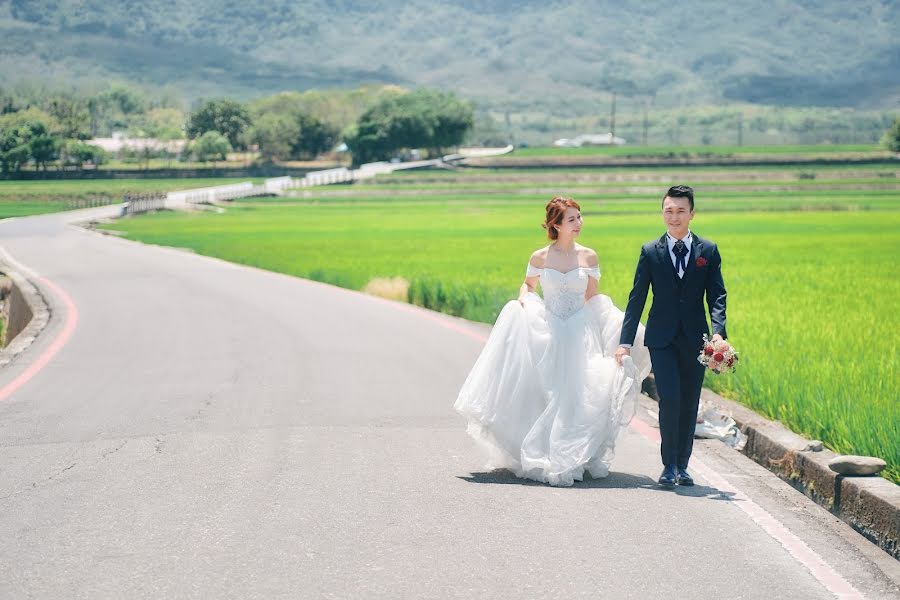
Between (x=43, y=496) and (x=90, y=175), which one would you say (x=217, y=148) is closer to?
(x=90, y=175)

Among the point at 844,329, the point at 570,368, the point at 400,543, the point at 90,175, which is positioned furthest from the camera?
the point at 90,175

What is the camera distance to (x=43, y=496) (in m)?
8.38

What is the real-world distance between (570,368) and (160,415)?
13.6 feet

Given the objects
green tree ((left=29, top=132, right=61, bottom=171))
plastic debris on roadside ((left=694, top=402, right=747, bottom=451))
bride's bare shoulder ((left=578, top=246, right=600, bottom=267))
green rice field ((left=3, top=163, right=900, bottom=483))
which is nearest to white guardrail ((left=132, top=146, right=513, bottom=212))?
green rice field ((left=3, top=163, right=900, bottom=483))

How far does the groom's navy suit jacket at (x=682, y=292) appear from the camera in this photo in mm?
8703

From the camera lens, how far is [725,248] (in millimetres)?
40594

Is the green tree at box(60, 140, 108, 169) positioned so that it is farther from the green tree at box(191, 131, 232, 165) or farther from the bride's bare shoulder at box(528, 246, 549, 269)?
the bride's bare shoulder at box(528, 246, 549, 269)

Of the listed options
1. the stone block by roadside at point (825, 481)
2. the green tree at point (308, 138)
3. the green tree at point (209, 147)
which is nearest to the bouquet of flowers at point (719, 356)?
the stone block by roadside at point (825, 481)

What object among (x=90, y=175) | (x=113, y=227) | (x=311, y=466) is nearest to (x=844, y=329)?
(x=311, y=466)

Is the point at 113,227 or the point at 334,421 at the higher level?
the point at 334,421

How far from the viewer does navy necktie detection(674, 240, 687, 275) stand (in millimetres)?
8734

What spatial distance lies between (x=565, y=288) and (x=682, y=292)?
84 centimetres

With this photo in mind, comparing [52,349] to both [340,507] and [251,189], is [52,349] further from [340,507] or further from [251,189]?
[251,189]

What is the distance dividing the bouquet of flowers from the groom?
193mm
